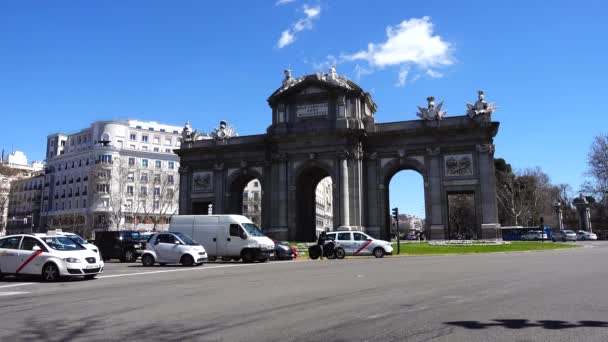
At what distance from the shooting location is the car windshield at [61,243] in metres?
16.7

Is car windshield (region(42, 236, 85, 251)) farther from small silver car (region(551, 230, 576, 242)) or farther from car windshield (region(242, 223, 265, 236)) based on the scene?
small silver car (region(551, 230, 576, 242))

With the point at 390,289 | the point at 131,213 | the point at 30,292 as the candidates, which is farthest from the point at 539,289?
the point at 131,213

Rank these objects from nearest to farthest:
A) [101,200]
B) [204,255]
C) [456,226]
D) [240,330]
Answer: [240,330] → [204,255] → [101,200] → [456,226]

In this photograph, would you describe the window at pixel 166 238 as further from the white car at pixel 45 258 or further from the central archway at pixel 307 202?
the central archway at pixel 307 202

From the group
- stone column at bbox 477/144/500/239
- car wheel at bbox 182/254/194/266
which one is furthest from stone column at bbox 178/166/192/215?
car wheel at bbox 182/254/194/266

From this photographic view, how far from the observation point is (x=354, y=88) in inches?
1871

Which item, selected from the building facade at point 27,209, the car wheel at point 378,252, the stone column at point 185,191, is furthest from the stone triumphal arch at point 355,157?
the building facade at point 27,209

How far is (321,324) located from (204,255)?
17231mm

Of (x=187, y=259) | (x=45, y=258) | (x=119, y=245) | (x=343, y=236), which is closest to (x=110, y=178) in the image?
(x=119, y=245)

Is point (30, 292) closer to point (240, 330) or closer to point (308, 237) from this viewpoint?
point (240, 330)

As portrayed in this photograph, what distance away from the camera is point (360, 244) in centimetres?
2995

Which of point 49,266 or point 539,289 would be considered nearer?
point 539,289

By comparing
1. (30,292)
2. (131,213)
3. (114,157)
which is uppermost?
(114,157)

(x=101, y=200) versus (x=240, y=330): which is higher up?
(x=101, y=200)
